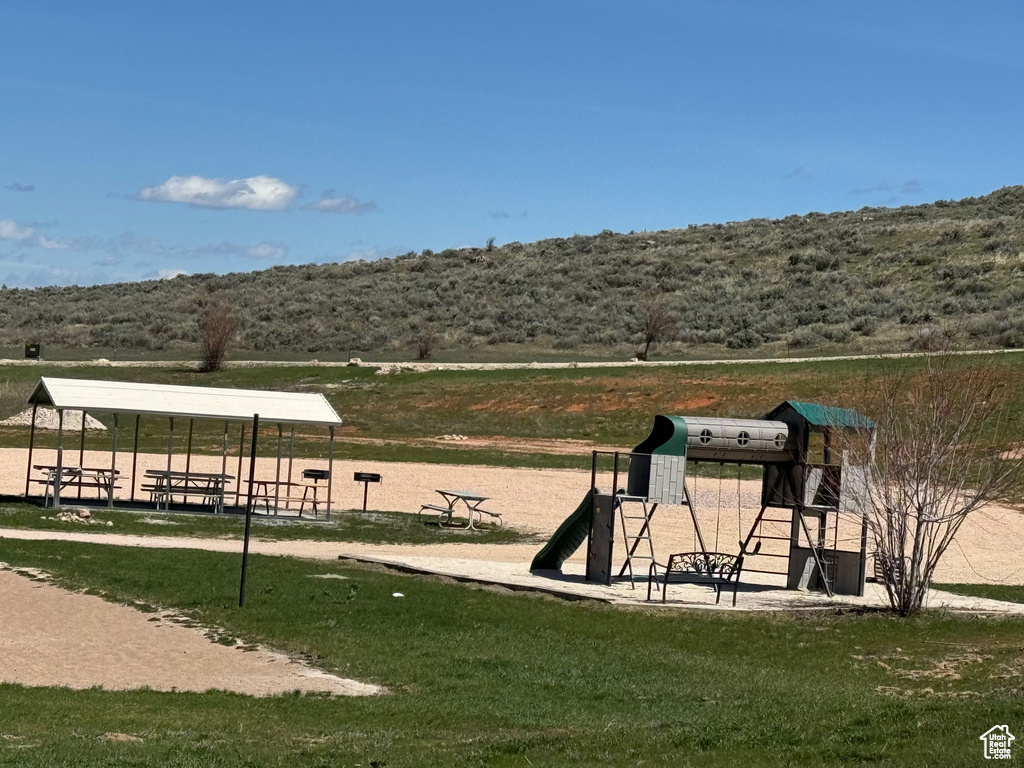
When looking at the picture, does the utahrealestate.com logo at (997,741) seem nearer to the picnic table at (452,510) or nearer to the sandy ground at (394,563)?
the sandy ground at (394,563)

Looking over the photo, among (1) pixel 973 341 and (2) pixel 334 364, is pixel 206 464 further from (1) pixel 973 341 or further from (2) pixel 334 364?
(1) pixel 973 341

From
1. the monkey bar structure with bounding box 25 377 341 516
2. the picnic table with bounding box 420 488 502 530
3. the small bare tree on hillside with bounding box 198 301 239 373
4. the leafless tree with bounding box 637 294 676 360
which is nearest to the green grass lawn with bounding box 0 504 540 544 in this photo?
the picnic table with bounding box 420 488 502 530

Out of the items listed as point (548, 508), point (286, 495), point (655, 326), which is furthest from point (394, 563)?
point (655, 326)

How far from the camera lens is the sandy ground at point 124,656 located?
42.8 feet

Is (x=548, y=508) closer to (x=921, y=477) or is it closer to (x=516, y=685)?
(x=921, y=477)

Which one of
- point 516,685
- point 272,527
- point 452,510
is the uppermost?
point 452,510

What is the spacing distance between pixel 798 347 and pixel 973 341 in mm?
12281

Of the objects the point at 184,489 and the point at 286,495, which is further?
the point at 286,495

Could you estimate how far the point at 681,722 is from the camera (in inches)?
445

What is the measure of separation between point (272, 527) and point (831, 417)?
12285 mm

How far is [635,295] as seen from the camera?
92.1 m

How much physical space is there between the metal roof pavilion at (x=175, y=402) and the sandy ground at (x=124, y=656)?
10.9 meters

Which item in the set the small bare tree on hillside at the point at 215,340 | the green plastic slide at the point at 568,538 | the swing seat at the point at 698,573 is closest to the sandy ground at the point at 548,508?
the swing seat at the point at 698,573

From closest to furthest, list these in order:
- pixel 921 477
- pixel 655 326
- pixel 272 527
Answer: pixel 921 477 < pixel 272 527 < pixel 655 326
